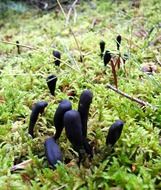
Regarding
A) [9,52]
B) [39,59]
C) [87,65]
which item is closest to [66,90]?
[87,65]

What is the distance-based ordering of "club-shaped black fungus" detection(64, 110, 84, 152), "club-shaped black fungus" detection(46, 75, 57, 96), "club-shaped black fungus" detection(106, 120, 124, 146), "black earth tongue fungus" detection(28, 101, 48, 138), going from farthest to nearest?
"club-shaped black fungus" detection(46, 75, 57, 96)
"black earth tongue fungus" detection(28, 101, 48, 138)
"club-shaped black fungus" detection(106, 120, 124, 146)
"club-shaped black fungus" detection(64, 110, 84, 152)

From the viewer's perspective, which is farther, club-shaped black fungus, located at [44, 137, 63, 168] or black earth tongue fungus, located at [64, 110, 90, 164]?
club-shaped black fungus, located at [44, 137, 63, 168]

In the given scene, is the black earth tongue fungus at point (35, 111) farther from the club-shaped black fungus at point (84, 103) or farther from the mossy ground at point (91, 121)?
the club-shaped black fungus at point (84, 103)

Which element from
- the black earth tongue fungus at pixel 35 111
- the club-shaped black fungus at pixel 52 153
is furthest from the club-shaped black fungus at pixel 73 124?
the black earth tongue fungus at pixel 35 111

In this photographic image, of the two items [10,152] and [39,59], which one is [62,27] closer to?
[39,59]

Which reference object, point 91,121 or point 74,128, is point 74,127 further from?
point 91,121

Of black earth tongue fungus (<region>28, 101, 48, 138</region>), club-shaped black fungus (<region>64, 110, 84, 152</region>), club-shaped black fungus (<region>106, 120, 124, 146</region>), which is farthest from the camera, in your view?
black earth tongue fungus (<region>28, 101, 48, 138</region>)

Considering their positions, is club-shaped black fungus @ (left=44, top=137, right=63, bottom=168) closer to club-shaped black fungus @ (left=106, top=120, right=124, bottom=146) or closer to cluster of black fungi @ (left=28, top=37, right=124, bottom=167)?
cluster of black fungi @ (left=28, top=37, right=124, bottom=167)

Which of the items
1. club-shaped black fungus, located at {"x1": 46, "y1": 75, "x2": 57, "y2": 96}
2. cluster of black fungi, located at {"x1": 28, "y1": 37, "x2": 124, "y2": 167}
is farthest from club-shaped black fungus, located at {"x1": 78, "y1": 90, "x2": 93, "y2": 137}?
club-shaped black fungus, located at {"x1": 46, "y1": 75, "x2": 57, "y2": 96}

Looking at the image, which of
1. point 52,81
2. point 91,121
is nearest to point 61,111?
Result: point 91,121
